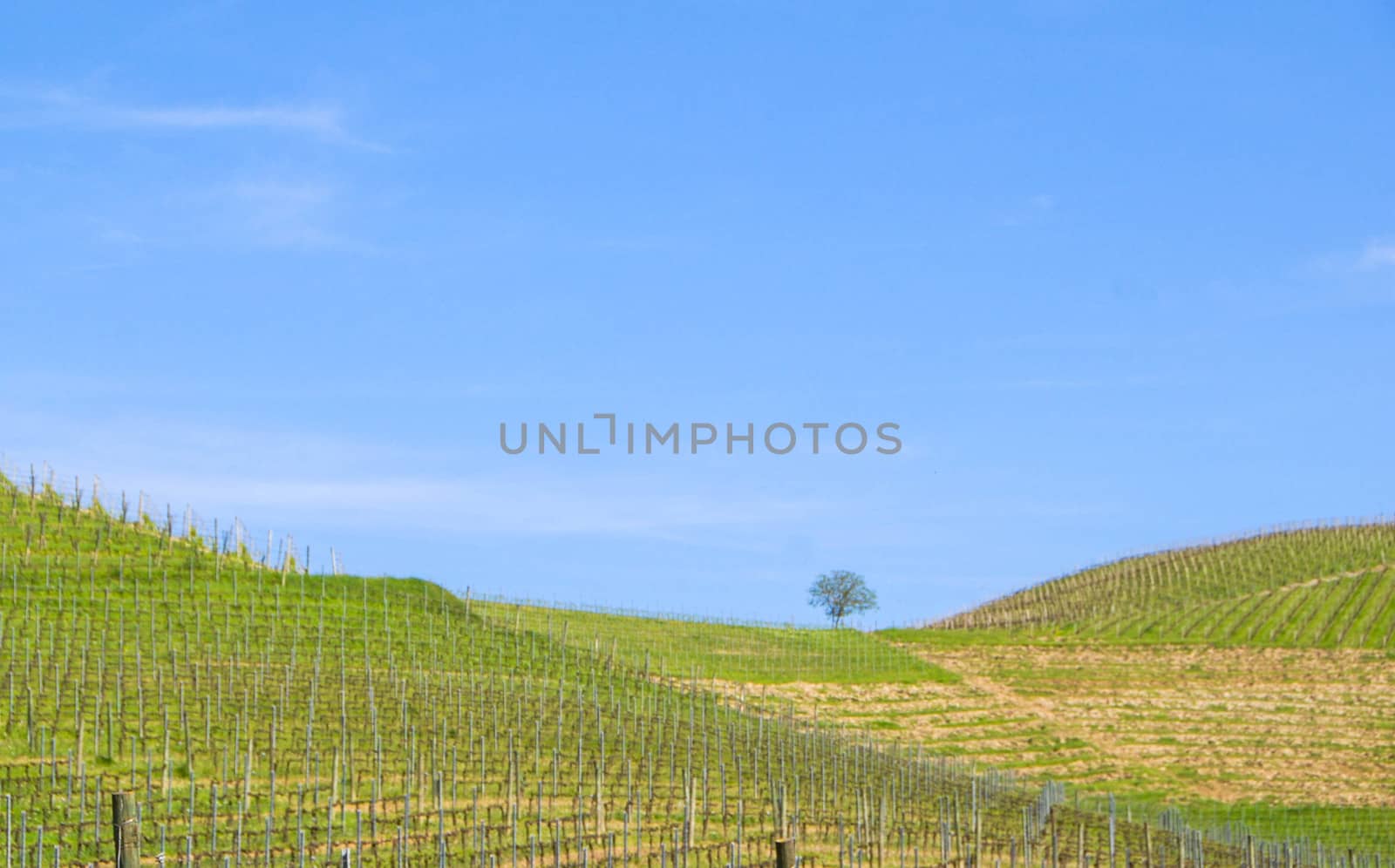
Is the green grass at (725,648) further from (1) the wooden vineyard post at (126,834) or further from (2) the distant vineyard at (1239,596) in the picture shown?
(1) the wooden vineyard post at (126,834)

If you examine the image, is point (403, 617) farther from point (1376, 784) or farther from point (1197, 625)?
point (1197, 625)

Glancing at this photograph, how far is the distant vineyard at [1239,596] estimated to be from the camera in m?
62.3

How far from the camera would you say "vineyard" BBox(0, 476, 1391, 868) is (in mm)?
22625

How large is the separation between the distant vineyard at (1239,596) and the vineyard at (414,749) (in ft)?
56.8

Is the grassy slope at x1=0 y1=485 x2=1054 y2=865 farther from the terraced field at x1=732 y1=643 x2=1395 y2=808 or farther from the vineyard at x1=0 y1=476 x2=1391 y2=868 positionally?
the terraced field at x1=732 y1=643 x2=1395 y2=808

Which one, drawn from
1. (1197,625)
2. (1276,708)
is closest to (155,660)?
(1276,708)

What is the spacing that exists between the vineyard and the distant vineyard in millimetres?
17301

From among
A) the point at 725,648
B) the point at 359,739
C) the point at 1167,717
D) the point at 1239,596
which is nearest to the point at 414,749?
the point at 359,739

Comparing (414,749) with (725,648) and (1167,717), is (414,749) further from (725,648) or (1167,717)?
(725,648)

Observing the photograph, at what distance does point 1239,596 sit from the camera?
238 ft

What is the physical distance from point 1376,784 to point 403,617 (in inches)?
984

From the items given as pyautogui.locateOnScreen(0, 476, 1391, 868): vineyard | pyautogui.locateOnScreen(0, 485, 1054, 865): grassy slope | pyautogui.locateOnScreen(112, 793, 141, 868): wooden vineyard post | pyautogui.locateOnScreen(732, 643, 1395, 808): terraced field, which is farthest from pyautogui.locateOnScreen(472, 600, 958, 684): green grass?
pyautogui.locateOnScreen(112, 793, 141, 868): wooden vineyard post

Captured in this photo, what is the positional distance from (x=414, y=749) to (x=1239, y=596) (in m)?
52.1

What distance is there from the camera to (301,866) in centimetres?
1864
